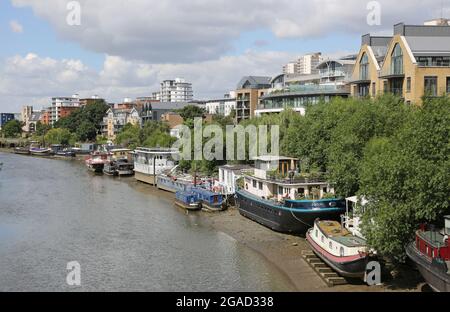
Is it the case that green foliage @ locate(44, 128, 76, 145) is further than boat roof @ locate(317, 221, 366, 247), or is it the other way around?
green foliage @ locate(44, 128, 76, 145)

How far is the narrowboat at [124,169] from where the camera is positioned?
278 ft

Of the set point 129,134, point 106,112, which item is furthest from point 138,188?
point 106,112

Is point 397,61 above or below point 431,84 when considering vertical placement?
above

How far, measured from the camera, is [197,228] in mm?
42500

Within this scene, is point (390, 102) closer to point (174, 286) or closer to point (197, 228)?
point (197, 228)

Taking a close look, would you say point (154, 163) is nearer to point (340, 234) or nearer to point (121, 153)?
point (121, 153)

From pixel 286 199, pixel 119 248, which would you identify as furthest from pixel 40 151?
pixel 286 199

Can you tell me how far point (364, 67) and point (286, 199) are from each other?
2889 cm

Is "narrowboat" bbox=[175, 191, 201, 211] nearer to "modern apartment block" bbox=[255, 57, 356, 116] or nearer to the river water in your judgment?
the river water

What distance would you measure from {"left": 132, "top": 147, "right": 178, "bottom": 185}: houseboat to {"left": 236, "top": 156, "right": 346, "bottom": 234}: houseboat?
2881cm

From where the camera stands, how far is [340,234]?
30234 mm

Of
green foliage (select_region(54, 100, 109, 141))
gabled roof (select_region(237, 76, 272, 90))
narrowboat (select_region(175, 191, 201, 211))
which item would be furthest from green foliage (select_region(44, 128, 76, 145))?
narrowboat (select_region(175, 191, 201, 211))

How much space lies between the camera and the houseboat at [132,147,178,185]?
72.5m
